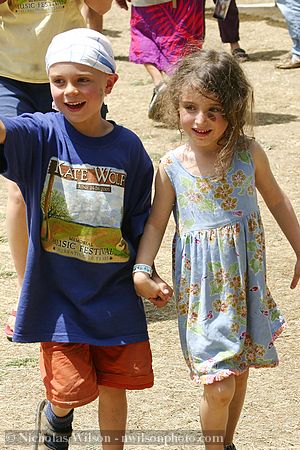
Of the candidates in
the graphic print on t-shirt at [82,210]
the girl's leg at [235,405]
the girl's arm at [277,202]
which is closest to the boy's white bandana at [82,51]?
the graphic print on t-shirt at [82,210]

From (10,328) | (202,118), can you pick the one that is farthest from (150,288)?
(10,328)

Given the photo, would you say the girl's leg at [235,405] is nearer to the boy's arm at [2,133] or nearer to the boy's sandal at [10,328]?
the boy's arm at [2,133]

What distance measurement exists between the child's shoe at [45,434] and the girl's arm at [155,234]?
21.9 inches

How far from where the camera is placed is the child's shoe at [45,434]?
3443mm

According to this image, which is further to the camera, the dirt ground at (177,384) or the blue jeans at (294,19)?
the blue jeans at (294,19)

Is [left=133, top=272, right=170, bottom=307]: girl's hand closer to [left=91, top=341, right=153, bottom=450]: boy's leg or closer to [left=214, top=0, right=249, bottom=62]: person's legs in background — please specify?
[left=91, top=341, right=153, bottom=450]: boy's leg

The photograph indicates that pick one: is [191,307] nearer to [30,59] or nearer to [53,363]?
[53,363]

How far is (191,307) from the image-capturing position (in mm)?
3305

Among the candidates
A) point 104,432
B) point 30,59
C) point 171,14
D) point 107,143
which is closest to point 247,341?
point 104,432

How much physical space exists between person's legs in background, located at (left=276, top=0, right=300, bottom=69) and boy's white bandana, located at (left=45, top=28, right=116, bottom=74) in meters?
6.75

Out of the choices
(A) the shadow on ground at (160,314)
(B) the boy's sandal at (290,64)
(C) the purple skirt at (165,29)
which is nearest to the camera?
(A) the shadow on ground at (160,314)

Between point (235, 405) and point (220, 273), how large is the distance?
0.52 meters

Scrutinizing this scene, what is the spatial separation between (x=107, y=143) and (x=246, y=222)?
49 centimetres

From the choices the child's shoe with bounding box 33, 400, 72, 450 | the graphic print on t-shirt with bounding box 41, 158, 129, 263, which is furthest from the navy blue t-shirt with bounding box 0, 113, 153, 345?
the child's shoe with bounding box 33, 400, 72, 450
